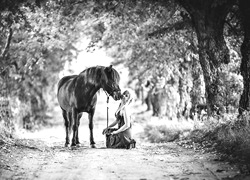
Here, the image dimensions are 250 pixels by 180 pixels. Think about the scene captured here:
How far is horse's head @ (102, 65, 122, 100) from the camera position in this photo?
10836 mm

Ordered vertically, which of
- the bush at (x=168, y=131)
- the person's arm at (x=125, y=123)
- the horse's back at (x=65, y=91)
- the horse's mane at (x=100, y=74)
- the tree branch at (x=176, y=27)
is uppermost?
the tree branch at (x=176, y=27)

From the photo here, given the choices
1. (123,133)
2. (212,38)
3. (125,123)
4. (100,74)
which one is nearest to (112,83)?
(100,74)

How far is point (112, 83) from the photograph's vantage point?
10.9 m

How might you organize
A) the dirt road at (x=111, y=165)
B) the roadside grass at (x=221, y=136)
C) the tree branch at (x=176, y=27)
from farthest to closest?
the tree branch at (x=176, y=27) < the roadside grass at (x=221, y=136) < the dirt road at (x=111, y=165)

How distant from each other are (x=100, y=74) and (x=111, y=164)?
3.52 metres

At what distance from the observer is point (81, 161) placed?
8.76 meters

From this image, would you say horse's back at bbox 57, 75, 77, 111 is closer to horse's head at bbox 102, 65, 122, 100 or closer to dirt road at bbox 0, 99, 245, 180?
horse's head at bbox 102, 65, 122, 100

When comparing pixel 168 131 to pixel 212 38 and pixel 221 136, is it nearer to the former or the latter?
pixel 212 38

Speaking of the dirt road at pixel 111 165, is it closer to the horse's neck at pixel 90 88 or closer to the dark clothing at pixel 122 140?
the dark clothing at pixel 122 140

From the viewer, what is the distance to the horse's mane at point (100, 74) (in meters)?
11.0

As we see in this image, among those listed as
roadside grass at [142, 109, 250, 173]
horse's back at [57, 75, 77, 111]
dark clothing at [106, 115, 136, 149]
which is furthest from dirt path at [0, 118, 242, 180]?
horse's back at [57, 75, 77, 111]

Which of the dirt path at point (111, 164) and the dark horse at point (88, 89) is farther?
the dark horse at point (88, 89)

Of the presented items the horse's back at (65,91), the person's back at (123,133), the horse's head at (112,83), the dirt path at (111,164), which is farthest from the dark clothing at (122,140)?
the horse's back at (65,91)

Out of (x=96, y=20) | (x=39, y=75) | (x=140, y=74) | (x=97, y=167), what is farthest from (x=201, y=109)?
(x=39, y=75)
